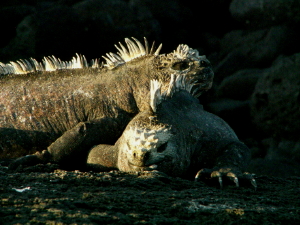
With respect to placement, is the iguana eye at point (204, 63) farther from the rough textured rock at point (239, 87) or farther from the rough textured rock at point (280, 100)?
the rough textured rock at point (239, 87)

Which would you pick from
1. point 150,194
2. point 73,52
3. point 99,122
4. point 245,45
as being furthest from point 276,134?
point 150,194

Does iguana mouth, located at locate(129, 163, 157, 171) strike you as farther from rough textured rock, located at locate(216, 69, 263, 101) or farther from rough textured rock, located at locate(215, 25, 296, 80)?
rough textured rock, located at locate(215, 25, 296, 80)

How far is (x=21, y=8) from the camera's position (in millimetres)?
14258

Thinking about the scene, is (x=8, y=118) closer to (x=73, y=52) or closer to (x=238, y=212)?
(x=238, y=212)

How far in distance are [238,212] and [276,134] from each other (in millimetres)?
9566

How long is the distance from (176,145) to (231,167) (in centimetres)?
48

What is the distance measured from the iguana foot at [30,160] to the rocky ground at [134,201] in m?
0.47

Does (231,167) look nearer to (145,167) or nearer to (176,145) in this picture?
(176,145)

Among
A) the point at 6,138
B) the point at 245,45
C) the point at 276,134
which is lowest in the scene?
the point at 276,134

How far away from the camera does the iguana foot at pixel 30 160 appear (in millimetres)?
3779

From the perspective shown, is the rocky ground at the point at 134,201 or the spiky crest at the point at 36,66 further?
the spiky crest at the point at 36,66

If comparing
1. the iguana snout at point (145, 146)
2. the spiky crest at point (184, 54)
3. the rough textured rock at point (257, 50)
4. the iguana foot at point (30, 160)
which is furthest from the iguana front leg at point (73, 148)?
the rough textured rock at point (257, 50)

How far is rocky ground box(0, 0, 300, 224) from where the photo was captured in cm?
259

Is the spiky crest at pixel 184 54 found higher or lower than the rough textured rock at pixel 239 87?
higher
